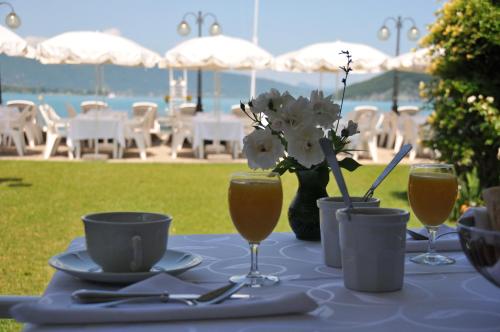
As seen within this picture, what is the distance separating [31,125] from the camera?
11.6 metres

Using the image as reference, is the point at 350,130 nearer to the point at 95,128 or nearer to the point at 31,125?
the point at 95,128

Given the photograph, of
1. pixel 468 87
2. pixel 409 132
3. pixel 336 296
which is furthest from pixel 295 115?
pixel 409 132

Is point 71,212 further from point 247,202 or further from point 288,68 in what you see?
point 288,68

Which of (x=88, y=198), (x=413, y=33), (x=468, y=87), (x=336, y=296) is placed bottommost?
(x=88, y=198)

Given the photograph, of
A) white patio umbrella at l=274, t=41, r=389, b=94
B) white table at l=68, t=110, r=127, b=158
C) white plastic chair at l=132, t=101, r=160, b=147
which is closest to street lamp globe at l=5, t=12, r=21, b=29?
white plastic chair at l=132, t=101, r=160, b=147

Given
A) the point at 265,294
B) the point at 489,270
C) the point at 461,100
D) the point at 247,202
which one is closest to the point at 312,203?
the point at 247,202

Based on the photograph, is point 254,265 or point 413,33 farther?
point 413,33

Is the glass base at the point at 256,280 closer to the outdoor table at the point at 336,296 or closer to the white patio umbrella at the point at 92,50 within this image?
the outdoor table at the point at 336,296

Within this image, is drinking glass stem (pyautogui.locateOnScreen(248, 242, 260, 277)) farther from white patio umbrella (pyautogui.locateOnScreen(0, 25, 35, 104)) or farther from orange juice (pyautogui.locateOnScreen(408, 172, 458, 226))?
white patio umbrella (pyautogui.locateOnScreen(0, 25, 35, 104))

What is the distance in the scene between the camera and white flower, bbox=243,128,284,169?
4.42ft

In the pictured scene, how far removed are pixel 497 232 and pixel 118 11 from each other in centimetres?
6965

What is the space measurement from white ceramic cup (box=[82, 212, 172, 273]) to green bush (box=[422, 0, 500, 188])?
13.9 ft

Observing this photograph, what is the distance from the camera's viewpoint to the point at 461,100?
5.21m

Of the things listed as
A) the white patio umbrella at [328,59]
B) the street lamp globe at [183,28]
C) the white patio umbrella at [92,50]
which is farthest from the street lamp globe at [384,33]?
the white patio umbrella at [92,50]
